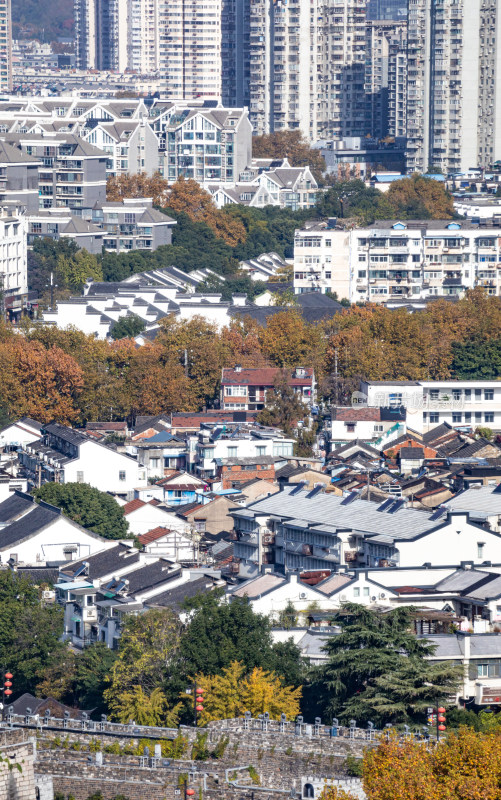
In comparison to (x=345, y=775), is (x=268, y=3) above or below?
above

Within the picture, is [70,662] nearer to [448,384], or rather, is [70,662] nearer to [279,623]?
[279,623]

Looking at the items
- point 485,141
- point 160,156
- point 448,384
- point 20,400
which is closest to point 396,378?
point 448,384

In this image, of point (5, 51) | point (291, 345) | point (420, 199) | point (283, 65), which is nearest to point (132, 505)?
point (291, 345)

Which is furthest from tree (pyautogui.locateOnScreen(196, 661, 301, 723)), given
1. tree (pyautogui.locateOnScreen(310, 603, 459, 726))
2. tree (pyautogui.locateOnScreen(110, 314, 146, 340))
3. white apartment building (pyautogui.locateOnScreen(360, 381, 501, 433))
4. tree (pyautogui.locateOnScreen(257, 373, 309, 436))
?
tree (pyautogui.locateOnScreen(110, 314, 146, 340))

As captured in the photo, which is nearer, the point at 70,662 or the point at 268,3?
the point at 70,662

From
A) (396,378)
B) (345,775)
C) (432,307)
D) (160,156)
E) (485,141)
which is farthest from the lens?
(485,141)

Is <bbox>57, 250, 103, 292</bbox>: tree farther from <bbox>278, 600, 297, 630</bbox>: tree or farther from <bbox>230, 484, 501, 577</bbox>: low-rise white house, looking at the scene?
<bbox>278, 600, 297, 630</bbox>: tree
